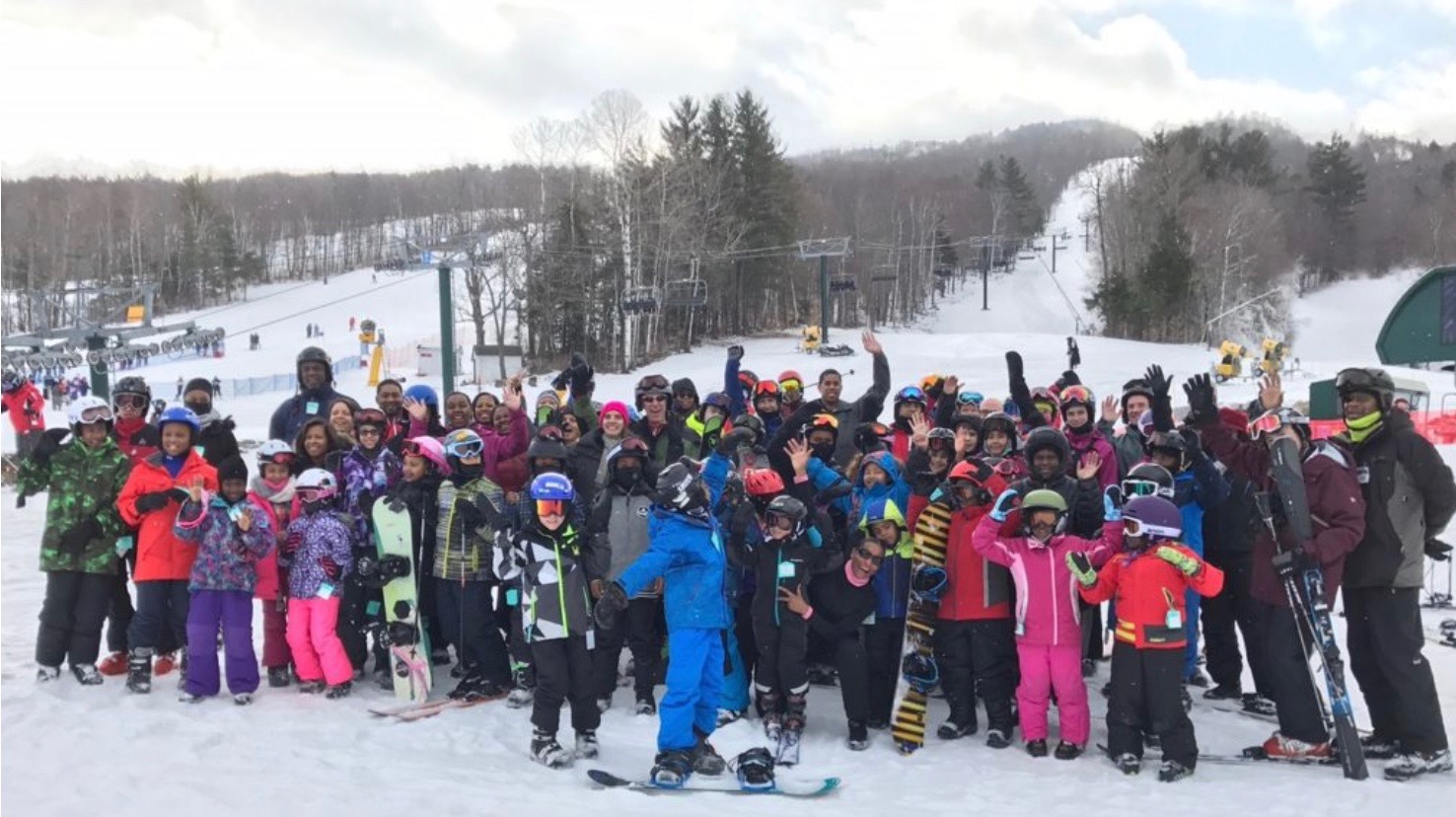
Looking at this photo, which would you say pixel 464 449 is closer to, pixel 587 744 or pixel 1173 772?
pixel 587 744

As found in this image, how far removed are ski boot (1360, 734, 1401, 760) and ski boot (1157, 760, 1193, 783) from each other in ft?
3.18

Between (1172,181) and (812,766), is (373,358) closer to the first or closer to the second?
(812,766)

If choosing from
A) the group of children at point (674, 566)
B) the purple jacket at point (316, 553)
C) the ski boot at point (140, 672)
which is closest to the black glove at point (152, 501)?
the group of children at point (674, 566)

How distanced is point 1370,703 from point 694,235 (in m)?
40.1

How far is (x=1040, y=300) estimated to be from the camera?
253 feet

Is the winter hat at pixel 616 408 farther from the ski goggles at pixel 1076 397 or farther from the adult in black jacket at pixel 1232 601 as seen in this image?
the adult in black jacket at pixel 1232 601

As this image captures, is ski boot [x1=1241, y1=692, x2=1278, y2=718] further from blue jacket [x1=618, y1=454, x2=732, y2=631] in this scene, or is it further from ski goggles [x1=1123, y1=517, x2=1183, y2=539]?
blue jacket [x1=618, y1=454, x2=732, y2=631]

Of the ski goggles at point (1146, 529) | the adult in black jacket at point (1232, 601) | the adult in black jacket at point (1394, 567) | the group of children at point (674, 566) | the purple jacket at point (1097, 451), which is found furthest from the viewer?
the purple jacket at point (1097, 451)

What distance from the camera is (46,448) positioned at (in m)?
6.32

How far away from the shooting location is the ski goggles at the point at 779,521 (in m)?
5.63

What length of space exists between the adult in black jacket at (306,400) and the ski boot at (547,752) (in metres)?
3.41

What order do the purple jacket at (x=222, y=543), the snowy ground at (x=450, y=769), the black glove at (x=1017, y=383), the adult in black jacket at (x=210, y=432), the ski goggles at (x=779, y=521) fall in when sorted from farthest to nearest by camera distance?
1. the black glove at (x=1017, y=383)
2. the adult in black jacket at (x=210, y=432)
3. the purple jacket at (x=222, y=543)
4. the ski goggles at (x=779, y=521)
5. the snowy ground at (x=450, y=769)

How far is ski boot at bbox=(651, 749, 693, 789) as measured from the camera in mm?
5062

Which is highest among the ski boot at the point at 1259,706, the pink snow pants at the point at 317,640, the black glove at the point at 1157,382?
the black glove at the point at 1157,382
